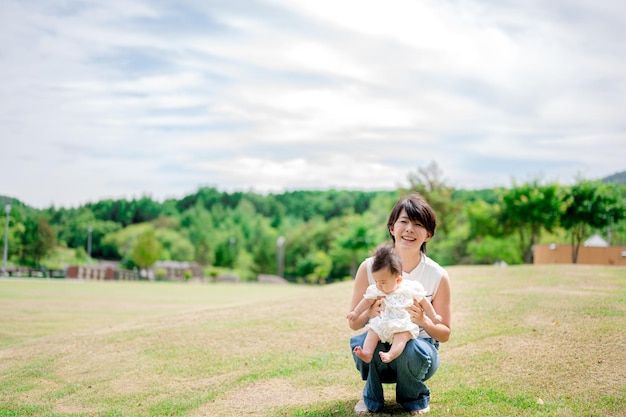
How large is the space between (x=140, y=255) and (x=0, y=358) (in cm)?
6716

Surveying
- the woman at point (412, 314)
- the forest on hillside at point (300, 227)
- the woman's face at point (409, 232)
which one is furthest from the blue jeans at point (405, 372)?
the forest on hillside at point (300, 227)

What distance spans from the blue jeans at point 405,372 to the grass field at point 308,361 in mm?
191

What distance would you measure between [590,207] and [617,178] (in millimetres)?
6746

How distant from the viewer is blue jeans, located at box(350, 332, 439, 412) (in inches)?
219

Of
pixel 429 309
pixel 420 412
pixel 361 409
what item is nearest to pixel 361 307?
pixel 429 309

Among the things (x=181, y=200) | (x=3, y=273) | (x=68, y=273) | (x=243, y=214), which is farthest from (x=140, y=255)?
(x=181, y=200)

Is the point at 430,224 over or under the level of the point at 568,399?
over

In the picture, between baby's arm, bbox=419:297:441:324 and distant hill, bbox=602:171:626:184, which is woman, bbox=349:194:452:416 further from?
distant hill, bbox=602:171:626:184

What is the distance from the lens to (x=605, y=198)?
1388 inches

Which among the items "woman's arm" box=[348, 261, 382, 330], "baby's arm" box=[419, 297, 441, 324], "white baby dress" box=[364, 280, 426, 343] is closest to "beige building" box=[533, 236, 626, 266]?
"baby's arm" box=[419, 297, 441, 324]

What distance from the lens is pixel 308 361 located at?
9.30 m

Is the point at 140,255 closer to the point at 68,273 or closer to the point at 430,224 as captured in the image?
the point at 68,273

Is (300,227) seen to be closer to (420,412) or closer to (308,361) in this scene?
(308,361)

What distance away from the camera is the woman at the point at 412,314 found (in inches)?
223
